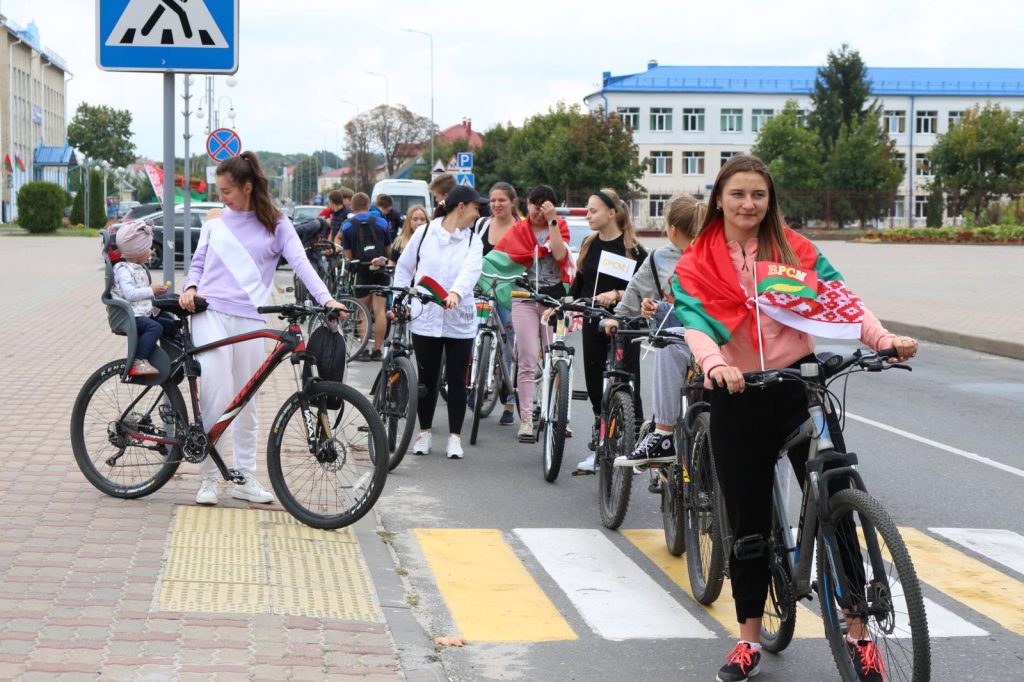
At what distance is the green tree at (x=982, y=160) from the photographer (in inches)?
2781

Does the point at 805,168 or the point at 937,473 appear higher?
the point at 805,168

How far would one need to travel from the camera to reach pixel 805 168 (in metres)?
80.2

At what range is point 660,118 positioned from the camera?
99812 mm

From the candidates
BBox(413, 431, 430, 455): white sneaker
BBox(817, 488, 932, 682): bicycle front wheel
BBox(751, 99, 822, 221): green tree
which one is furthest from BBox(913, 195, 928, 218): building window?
BBox(817, 488, 932, 682): bicycle front wheel

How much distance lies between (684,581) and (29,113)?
109851 millimetres

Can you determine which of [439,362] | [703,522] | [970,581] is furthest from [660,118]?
[703,522]

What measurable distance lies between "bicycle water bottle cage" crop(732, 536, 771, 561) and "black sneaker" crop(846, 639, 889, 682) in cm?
55

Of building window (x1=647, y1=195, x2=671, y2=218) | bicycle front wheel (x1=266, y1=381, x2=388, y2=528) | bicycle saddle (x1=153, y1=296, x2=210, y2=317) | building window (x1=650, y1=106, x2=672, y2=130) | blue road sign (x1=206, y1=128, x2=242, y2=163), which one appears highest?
building window (x1=650, y1=106, x2=672, y2=130)

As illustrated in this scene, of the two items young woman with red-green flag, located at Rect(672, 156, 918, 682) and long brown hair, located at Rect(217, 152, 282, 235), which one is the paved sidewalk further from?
long brown hair, located at Rect(217, 152, 282, 235)

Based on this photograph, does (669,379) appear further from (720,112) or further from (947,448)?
(720,112)

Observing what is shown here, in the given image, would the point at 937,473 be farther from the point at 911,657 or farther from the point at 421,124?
the point at 421,124

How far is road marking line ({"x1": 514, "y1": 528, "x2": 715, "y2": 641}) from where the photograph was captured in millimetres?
5492

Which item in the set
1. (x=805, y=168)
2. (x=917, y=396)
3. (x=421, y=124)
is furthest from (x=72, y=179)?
(x=917, y=396)

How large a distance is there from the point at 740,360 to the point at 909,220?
314 feet
